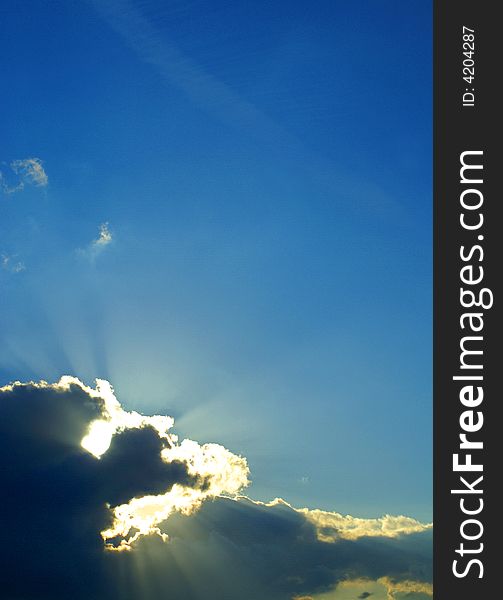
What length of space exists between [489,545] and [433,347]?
1587 cm

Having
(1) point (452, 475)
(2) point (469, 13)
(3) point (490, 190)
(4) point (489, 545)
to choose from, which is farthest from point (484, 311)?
(2) point (469, 13)

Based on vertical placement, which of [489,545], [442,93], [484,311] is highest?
[442,93]

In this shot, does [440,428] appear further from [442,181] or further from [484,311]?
[442,181]

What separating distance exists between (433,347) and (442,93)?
71.6ft

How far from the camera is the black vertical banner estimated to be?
41.3 metres

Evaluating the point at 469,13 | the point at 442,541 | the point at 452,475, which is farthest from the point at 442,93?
the point at 442,541

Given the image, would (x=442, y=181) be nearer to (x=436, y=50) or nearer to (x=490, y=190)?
(x=490, y=190)

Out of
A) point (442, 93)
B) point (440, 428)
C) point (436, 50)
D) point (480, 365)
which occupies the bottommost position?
point (440, 428)

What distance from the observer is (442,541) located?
1642 inches

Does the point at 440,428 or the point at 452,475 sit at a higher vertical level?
the point at 440,428

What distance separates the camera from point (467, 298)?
42.7m

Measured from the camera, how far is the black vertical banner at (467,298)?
41.3 meters

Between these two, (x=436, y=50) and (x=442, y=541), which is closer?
(x=442, y=541)

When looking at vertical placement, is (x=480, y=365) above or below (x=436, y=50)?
below
